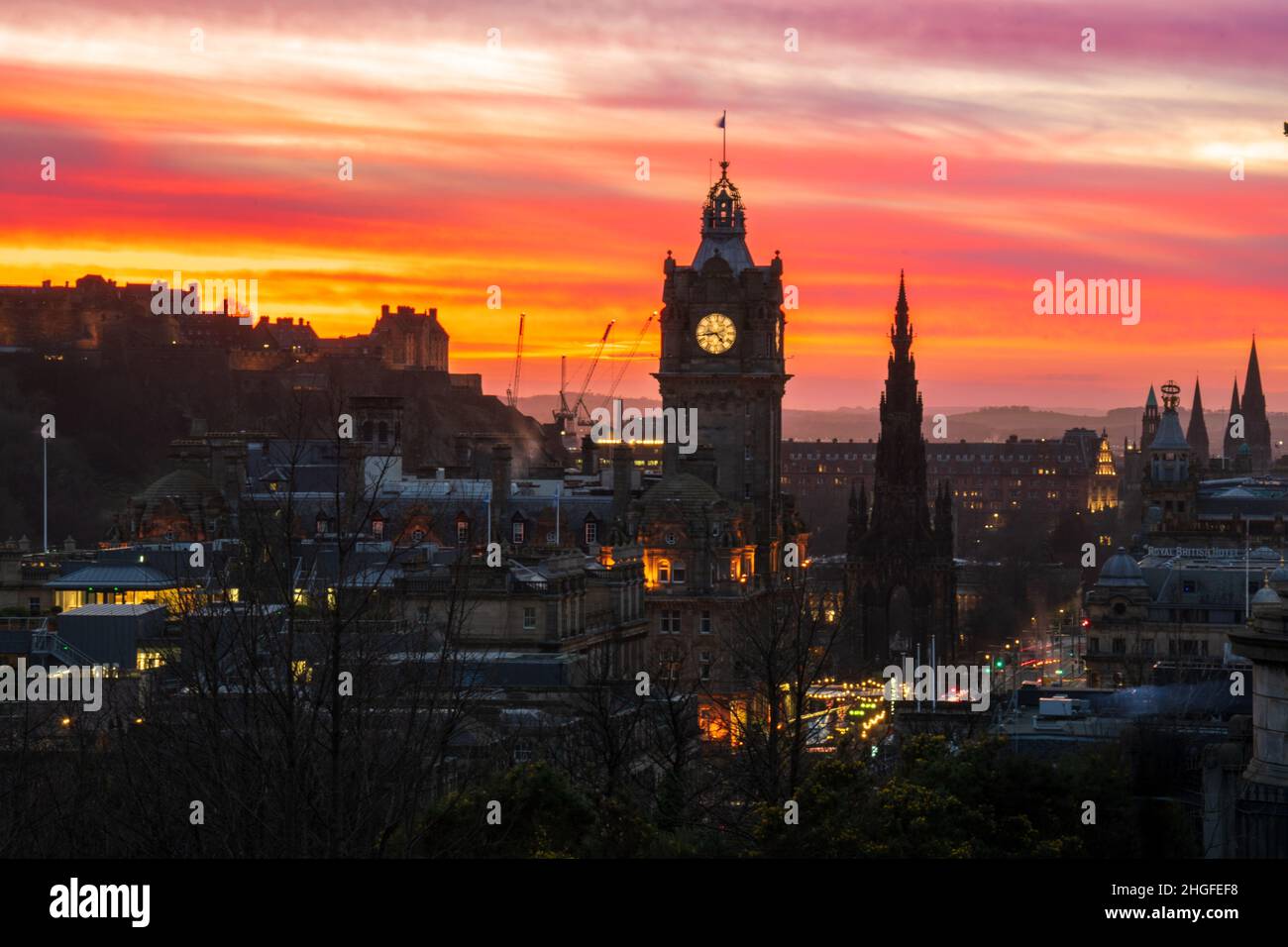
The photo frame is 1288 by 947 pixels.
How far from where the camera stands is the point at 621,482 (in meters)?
106

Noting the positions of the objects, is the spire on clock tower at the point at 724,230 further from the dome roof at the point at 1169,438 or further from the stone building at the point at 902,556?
the dome roof at the point at 1169,438

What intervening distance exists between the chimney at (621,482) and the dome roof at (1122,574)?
74.0ft

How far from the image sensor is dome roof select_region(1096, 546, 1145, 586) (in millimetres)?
112250

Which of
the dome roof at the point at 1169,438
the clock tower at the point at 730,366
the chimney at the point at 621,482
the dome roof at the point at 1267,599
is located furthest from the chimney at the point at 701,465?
the dome roof at the point at 1267,599

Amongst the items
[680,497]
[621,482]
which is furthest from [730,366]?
[680,497]

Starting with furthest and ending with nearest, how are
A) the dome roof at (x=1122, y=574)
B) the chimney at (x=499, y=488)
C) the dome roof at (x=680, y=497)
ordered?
the dome roof at (x=1122, y=574) → the chimney at (x=499, y=488) → the dome roof at (x=680, y=497)

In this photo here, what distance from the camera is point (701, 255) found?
11431 centimetres

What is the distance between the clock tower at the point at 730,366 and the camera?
111188mm

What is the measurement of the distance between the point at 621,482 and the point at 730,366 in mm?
9215

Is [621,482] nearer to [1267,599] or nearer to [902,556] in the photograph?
[902,556]
